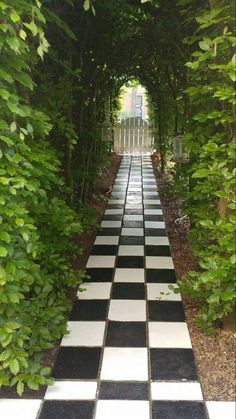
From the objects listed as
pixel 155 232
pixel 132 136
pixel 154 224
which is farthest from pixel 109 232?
pixel 132 136

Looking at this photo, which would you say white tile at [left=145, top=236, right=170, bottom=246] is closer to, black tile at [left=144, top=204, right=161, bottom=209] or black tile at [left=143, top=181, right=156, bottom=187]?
black tile at [left=144, top=204, right=161, bottom=209]

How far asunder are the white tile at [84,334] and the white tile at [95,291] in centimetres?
38

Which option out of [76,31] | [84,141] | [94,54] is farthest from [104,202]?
[76,31]

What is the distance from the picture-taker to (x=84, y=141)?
15.8 ft

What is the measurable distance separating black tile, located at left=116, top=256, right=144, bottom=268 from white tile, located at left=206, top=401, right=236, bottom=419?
184 cm

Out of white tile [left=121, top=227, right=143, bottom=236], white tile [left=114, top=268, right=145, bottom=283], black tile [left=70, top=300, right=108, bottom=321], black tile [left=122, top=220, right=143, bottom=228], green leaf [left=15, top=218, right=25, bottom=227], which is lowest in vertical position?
black tile [left=70, top=300, right=108, bottom=321]

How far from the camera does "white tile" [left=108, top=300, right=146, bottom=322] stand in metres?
2.72

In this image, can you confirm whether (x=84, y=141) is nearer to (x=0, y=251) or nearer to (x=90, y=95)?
(x=90, y=95)

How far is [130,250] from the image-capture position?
13.5 feet

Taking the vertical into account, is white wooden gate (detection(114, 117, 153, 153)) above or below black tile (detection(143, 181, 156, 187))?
above

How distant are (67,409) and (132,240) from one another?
262cm

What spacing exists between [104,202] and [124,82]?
4.85 metres

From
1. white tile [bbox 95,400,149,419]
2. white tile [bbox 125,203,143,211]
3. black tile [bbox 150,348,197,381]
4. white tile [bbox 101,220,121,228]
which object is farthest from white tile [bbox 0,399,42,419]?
white tile [bbox 125,203,143,211]

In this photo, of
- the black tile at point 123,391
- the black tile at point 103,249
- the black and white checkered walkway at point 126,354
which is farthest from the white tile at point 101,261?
the black tile at point 123,391
